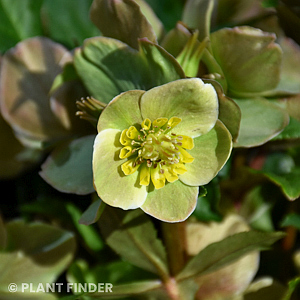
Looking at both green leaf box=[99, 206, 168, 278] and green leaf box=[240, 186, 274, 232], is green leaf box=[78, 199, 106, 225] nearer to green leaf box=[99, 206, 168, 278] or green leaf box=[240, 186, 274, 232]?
green leaf box=[99, 206, 168, 278]

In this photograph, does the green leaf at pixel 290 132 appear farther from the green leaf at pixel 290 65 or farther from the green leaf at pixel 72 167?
the green leaf at pixel 72 167

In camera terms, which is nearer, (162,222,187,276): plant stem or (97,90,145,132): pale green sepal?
(97,90,145,132): pale green sepal

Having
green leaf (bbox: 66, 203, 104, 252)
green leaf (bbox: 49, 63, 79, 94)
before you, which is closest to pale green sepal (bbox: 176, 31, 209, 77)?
green leaf (bbox: 49, 63, 79, 94)

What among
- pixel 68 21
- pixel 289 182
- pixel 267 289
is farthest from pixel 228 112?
pixel 68 21

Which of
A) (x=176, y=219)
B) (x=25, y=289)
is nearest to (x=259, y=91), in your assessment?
(x=176, y=219)

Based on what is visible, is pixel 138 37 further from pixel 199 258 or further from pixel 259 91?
pixel 199 258

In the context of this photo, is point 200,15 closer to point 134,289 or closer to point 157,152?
point 157,152
